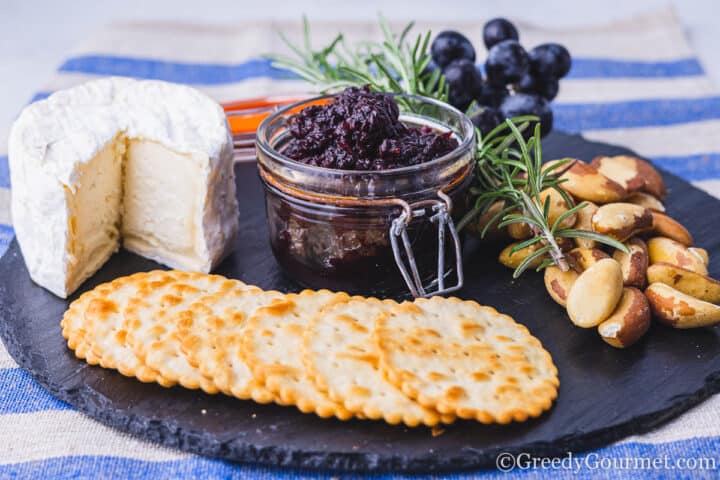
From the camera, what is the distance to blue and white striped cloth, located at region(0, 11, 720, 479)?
207cm

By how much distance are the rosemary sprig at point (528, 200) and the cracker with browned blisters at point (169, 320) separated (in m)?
0.85

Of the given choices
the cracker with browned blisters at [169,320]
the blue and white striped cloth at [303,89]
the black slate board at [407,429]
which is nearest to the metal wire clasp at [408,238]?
the black slate board at [407,429]

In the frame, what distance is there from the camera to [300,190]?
244 centimetres

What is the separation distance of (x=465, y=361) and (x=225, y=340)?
633mm

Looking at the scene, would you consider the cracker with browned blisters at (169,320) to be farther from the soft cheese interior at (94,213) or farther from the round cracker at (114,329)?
the soft cheese interior at (94,213)

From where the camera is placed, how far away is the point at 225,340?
218cm

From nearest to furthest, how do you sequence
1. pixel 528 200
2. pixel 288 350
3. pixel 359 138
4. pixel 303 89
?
pixel 288 350 → pixel 359 138 → pixel 528 200 → pixel 303 89

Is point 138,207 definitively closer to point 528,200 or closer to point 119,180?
point 119,180

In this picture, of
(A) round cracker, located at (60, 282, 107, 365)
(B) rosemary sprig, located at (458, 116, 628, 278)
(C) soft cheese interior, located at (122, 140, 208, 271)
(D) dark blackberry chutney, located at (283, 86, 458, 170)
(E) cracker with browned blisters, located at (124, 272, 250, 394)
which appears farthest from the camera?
(C) soft cheese interior, located at (122, 140, 208, 271)

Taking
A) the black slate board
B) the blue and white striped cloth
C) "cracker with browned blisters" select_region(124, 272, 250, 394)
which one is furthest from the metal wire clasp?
the blue and white striped cloth

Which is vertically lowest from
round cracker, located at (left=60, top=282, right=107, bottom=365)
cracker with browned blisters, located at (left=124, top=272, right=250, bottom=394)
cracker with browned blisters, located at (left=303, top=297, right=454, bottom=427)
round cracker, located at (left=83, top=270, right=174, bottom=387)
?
round cracker, located at (left=60, top=282, right=107, bottom=365)

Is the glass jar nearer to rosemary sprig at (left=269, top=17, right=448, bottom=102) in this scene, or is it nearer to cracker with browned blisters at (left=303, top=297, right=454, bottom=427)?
cracker with browned blisters at (left=303, top=297, right=454, bottom=427)

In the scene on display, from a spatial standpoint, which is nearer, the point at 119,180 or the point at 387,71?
the point at 119,180

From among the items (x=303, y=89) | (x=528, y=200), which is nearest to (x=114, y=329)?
(x=528, y=200)
